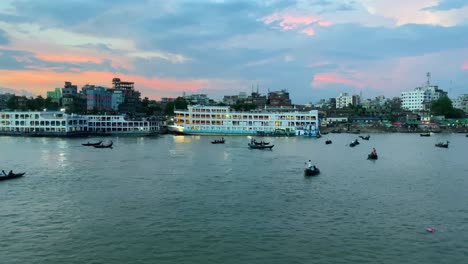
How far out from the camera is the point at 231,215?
963 inches

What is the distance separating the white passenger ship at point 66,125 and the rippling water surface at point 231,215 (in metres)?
62.1

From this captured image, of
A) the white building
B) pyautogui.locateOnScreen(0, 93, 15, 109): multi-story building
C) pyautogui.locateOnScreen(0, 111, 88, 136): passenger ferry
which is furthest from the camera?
the white building

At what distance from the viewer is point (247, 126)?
117562 mm

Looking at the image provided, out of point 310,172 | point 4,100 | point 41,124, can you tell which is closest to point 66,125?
point 41,124

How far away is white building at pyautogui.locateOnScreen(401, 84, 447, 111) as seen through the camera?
7264 inches

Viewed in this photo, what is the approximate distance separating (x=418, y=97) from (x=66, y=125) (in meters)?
153

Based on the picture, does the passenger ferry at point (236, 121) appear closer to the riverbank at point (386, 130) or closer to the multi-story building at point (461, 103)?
the riverbank at point (386, 130)

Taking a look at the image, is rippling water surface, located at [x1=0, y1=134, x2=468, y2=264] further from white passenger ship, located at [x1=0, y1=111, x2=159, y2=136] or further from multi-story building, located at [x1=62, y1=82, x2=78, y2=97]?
multi-story building, located at [x1=62, y1=82, x2=78, y2=97]

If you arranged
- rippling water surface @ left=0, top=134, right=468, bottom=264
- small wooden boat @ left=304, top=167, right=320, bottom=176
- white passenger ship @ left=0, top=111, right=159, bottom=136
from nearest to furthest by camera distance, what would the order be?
rippling water surface @ left=0, top=134, right=468, bottom=264, small wooden boat @ left=304, top=167, right=320, bottom=176, white passenger ship @ left=0, top=111, right=159, bottom=136

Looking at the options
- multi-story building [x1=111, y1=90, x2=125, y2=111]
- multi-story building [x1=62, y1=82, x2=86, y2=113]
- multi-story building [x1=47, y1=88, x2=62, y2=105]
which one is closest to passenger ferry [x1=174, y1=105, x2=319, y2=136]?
multi-story building [x1=62, y1=82, x2=86, y2=113]

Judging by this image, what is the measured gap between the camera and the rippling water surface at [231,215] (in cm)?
1855

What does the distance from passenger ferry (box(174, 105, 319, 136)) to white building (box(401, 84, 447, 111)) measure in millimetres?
90089

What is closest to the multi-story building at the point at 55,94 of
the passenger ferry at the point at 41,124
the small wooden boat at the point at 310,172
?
the passenger ferry at the point at 41,124

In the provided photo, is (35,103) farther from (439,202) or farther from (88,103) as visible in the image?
(439,202)
